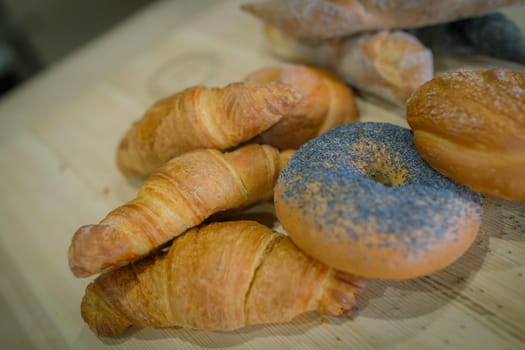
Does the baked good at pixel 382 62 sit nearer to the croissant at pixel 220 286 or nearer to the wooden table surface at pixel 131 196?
the wooden table surface at pixel 131 196

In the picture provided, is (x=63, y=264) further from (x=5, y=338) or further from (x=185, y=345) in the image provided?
(x=185, y=345)

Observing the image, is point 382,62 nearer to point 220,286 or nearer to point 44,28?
point 220,286

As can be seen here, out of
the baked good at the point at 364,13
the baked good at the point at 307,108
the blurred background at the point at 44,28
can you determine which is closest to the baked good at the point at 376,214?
the baked good at the point at 307,108

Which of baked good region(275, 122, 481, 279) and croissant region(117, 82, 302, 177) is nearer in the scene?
baked good region(275, 122, 481, 279)

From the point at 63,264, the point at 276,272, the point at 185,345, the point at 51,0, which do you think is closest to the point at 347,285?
the point at 276,272

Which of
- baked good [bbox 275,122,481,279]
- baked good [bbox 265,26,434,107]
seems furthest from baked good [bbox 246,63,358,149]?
baked good [bbox 275,122,481,279]

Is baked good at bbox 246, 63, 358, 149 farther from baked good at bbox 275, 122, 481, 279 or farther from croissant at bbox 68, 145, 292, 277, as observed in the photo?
baked good at bbox 275, 122, 481, 279

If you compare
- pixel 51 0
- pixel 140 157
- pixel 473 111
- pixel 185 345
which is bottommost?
pixel 185 345

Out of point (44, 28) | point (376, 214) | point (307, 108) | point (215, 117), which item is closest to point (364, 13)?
point (307, 108)
